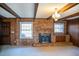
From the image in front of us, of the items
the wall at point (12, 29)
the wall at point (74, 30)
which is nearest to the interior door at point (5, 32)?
the wall at point (12, 29)

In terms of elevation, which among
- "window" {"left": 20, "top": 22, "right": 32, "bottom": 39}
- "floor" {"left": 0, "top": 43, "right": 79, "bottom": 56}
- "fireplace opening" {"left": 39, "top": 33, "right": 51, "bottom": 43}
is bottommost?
"floor" {"left": 0, "top": 43, "right": 79, "bottom": 56}

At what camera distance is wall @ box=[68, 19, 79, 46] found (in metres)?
9.43

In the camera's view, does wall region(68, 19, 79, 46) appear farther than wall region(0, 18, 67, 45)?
No

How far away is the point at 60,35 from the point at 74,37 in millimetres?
1212

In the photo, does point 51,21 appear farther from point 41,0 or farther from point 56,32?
point 41,0

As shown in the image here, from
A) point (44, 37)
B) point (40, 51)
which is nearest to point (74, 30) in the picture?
point (44, 37)

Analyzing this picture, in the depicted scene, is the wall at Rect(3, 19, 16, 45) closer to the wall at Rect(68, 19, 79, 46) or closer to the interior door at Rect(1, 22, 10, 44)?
the interior door at Rect(1, 22, 10, 44)

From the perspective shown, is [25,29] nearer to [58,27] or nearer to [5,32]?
[5,32]

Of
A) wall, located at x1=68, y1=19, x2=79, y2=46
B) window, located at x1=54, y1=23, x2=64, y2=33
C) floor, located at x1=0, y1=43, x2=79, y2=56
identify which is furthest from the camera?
window, located at x1=54, y1=23, x2=64, y2=33

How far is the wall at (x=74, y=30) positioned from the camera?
943 cm

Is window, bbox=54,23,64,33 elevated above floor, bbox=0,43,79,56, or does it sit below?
above

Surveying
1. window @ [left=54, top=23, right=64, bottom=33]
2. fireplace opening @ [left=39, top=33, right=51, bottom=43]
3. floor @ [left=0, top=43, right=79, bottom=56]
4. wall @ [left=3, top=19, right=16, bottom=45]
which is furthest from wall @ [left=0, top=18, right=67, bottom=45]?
floor @ [left=0, top=43, right=79, bottom=56]

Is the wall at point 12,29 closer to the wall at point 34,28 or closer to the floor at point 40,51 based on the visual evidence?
the wall at point 34,28

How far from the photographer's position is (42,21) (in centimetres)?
1026
